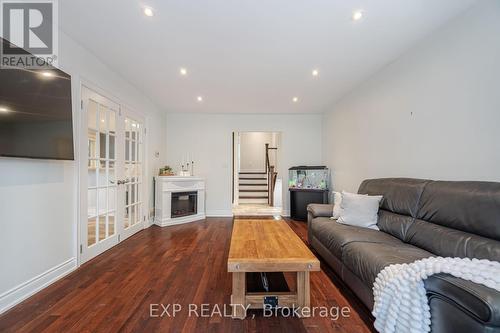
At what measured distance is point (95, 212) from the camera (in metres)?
2.95

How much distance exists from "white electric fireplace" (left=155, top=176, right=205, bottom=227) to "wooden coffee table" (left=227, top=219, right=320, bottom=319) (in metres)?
2.89

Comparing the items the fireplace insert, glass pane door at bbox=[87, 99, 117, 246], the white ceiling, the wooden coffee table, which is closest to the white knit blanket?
the wooden coffee table

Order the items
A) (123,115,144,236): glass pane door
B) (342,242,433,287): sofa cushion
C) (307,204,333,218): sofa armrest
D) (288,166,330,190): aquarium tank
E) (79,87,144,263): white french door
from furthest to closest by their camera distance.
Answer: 1. (288,166,330,190): aquarium tank
2. (123,115,144,236): glass pane door
3. (307,204,333,218): sofa armrest
4. (79,87,144,263): white french door
5. (342,242,433,287): sofa cushion

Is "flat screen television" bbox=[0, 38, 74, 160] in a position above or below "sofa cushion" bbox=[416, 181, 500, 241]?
above

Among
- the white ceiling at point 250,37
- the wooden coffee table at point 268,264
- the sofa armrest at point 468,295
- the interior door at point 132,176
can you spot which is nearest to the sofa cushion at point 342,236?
the wooden coffee table at point 268,264

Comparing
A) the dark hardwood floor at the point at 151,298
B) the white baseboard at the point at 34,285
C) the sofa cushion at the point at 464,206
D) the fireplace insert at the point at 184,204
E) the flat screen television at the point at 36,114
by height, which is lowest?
the dark hardwood floor at the point at 151,298

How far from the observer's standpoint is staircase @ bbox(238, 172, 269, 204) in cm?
780

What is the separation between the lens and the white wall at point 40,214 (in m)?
1.84

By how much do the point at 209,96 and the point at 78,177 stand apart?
256 cm

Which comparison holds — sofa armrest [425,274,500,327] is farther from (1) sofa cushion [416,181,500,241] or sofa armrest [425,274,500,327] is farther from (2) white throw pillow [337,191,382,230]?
(2) white throw pillow [337,191,382,230]

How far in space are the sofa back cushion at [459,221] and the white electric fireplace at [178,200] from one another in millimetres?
4028

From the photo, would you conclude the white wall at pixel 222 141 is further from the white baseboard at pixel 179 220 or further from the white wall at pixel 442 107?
the white wall at pixel 442 107

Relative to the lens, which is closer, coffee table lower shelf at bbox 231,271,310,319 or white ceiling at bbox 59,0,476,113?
coffee table lower shelf at bbox 231,271,310,319

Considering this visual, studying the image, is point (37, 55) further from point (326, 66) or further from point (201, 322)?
point (326, 66)
